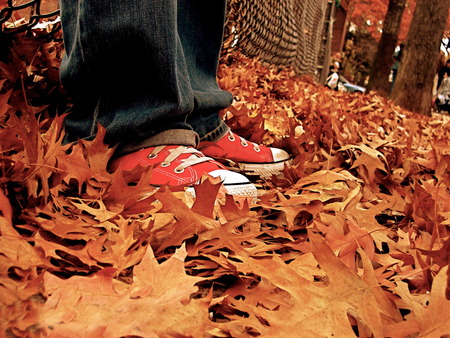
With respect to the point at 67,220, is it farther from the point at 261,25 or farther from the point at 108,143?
the point at 261,25

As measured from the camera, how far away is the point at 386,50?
8.20 meters

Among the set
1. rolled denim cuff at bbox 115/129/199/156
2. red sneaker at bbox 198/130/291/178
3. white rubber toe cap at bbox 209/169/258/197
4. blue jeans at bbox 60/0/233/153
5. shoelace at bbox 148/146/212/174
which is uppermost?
blue jeans at bbox 60/0/233/153

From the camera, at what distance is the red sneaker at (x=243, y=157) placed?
140 cm

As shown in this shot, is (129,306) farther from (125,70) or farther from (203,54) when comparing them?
(203,54)

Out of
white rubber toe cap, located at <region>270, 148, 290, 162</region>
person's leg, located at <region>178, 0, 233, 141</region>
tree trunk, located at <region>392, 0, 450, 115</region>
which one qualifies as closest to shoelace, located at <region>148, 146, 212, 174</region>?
person's leg, located at <region>178, 0, 233, 141</region>

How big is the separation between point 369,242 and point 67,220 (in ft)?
1.94

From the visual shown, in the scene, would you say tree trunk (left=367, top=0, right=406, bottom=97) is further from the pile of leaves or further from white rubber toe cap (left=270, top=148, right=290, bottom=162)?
the pile of leaves

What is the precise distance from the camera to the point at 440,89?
12.8 meters

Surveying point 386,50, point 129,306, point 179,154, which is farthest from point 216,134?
point 386,50

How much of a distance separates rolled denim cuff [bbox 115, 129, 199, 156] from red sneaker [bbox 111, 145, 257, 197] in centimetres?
1

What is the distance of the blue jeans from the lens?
0.92 metres

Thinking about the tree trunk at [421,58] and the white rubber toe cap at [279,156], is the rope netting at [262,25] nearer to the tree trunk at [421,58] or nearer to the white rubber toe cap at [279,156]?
the white rubber toe cap at [279,156]

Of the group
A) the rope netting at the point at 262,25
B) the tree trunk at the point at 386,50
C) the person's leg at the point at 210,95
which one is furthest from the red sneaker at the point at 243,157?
the tree trunk at the point at 386,50

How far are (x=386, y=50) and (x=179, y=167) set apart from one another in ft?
27.4
